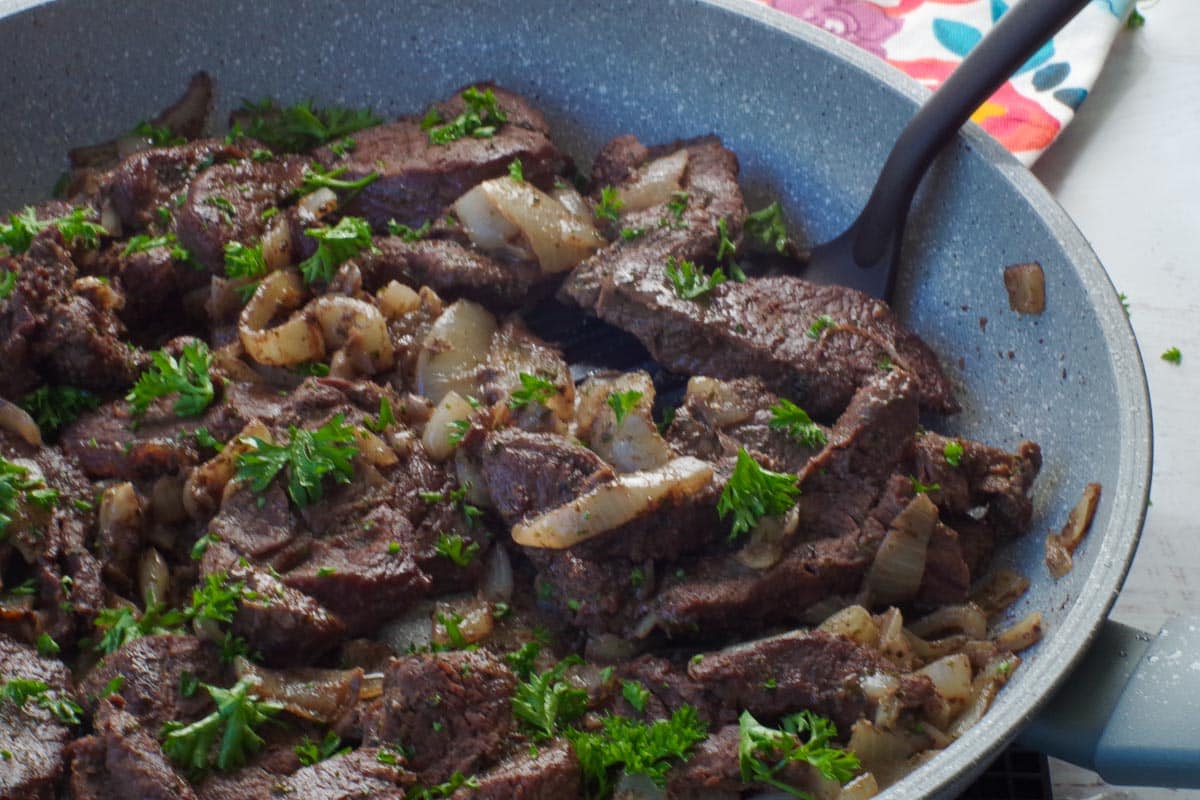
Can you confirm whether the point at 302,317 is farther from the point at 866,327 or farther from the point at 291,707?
the point at 866,327

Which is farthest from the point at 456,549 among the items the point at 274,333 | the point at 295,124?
the point at 295,124

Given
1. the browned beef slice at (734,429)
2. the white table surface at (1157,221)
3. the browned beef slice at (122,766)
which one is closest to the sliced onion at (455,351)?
the browned beef slice at (734,429)

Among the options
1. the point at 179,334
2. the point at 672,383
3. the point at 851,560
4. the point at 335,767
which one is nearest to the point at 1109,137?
the point at 672,383

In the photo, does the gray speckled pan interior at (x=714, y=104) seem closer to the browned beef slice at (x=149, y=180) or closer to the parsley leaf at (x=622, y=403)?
the browned beef slice at (x=149, y=180)

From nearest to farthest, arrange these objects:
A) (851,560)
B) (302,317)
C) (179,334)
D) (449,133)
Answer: (851,560), (302,317), (179,334), (449,133)

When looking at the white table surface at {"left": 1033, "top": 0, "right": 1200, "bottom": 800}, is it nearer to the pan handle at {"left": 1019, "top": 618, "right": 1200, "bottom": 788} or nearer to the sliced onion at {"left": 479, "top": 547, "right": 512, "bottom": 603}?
the pan handle at {"left": 1019, "top": 618, "right": 1200, "bottom": 788}
